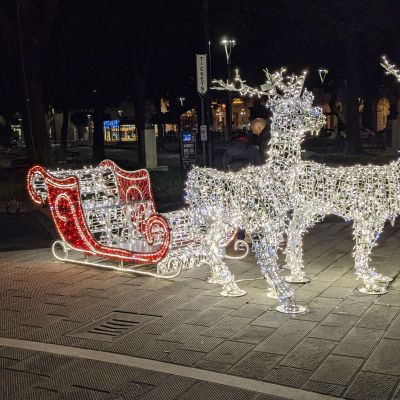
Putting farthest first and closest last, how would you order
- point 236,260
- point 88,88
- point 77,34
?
point 88,88 < point 77,34 < point 236,260

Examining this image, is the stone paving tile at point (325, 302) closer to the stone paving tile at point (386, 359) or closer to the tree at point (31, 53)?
the stone paving tile at point (386, 359)

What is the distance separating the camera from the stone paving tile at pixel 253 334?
507cm

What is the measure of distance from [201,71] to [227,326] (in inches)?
274

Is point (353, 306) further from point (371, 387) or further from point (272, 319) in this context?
point (371, 387)

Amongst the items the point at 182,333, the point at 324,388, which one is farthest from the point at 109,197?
the point at 324,388

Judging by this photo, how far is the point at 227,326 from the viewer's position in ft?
Answer: 17.8

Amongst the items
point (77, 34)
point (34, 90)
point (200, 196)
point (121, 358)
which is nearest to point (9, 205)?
point (34, 90)

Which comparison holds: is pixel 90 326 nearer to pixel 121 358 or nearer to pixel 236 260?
pixel 121 358

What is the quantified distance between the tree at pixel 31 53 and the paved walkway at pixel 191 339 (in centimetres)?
997

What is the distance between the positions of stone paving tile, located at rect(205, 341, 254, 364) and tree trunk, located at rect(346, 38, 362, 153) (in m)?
22.1

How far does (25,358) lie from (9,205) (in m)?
9.39

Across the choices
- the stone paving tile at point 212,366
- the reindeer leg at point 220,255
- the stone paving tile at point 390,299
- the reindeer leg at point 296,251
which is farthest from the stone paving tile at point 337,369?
the reindeer leg at point 296,251

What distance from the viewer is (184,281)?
277 inches

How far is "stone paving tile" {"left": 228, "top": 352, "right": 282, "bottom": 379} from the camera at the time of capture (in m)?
4.38
